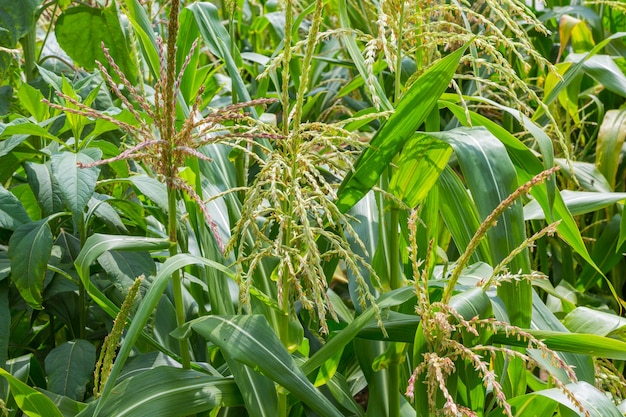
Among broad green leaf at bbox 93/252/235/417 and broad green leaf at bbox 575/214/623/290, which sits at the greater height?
broad green leaf at bbox 93/252/235/417

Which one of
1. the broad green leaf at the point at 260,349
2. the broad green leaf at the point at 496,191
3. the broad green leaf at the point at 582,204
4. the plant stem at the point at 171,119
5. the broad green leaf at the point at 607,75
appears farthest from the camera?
the broad green leaf at the point at 607,75

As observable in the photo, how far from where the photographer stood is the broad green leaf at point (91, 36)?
163 centimetres

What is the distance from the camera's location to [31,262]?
4.01 ft

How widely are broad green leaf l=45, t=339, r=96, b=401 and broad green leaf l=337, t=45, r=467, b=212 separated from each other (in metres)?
0.52

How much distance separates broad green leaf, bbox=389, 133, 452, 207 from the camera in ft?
3.98

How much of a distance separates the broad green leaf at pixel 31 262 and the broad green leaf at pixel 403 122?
49cm

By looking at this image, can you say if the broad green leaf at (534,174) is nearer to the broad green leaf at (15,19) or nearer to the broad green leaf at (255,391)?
the broad green leaf at (255,391)

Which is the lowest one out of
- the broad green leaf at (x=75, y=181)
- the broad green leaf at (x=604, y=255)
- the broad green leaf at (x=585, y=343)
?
the broad green leaf at (x=604, y=255)

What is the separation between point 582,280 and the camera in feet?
6.51

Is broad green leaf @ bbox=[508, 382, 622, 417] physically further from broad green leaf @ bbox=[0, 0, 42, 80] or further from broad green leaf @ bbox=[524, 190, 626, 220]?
broad green leaf @ bbox=[0, 0, 42, 80]

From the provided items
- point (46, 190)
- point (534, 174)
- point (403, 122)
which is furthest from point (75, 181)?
point (534, 174)

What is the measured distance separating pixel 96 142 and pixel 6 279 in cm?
28

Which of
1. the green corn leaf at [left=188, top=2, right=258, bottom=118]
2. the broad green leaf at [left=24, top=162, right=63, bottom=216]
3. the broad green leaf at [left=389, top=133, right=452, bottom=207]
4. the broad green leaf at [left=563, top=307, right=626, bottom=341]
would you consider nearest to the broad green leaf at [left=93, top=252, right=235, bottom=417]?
the broad green leaf at [left=24, top=162, right=63, bottom=216]

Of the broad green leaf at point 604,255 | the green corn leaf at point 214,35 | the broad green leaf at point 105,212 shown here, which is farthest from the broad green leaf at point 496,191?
the broad green leaf at point 604,255
